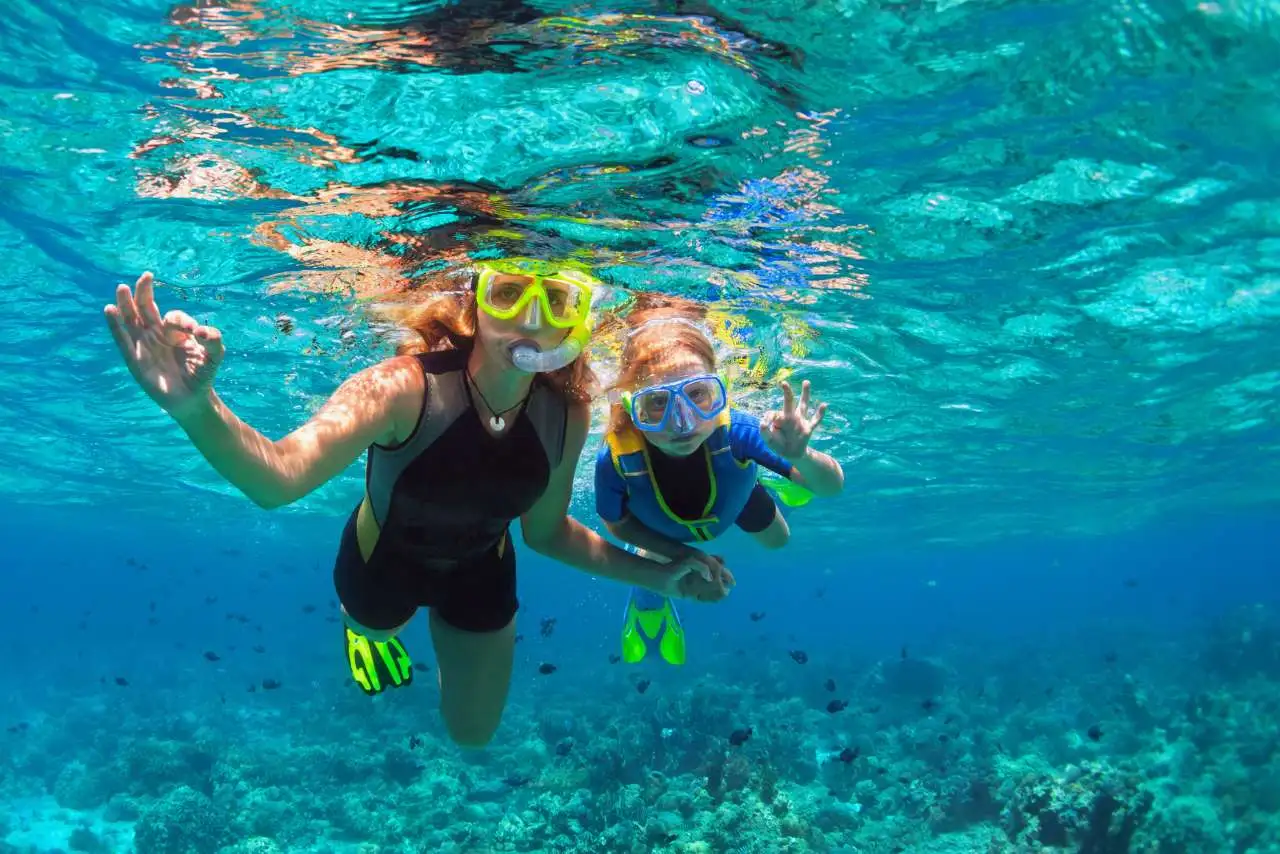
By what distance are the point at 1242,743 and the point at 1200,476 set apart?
1788 centimetres

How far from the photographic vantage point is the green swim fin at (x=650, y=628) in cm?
777

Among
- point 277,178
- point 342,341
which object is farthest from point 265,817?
point 277,178

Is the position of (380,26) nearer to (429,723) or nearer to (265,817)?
(265,817)

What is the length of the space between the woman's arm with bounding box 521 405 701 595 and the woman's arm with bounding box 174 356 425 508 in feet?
4.23

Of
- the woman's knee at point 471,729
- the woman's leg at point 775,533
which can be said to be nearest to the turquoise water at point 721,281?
the woman's leg at point 775,533

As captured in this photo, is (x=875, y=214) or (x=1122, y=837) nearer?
(x=875, y=214)

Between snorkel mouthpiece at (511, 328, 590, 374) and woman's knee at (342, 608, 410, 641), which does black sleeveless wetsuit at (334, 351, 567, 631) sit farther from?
snorkel mouthpiece at (511, 328, 590, 374)

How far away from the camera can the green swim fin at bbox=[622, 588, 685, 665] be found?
7.77 meters

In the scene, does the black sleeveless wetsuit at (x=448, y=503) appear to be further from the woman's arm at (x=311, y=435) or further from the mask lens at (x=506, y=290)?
the mask lens at (x=506, y=290)

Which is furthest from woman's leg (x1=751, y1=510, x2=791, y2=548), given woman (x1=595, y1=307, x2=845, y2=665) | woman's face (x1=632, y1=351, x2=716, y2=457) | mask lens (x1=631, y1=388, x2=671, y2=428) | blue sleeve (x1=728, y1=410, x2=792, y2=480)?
mask lens (x1=631, y1=388, x2=671, y2=428)

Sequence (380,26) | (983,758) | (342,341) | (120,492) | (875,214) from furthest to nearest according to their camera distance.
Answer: (120,492) < (983,758) < (342,341) < (875,214) < (380,26)

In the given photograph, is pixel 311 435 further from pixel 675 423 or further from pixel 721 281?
pixel 721 281

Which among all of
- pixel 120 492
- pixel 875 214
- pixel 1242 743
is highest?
pixel 875 214

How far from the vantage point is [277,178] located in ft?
30.8
